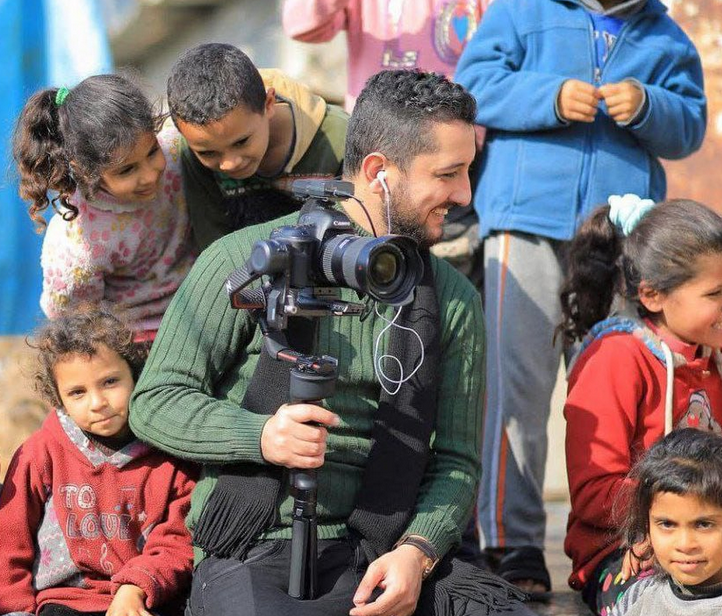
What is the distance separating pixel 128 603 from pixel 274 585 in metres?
0.39

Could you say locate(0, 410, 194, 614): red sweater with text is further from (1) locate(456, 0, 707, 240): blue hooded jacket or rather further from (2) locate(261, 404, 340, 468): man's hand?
(1) locate(456, 0, 707, 240): blue hooded jacket

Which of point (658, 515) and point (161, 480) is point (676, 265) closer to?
point (658, 515)

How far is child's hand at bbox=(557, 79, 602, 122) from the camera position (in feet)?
12.4

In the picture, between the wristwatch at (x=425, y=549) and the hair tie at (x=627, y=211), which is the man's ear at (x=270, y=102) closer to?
the hair tie at (x=627, y=211)

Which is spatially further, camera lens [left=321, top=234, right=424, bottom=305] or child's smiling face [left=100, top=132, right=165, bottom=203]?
child's smiling face [left=100, top=132, right=165, bottom=203]

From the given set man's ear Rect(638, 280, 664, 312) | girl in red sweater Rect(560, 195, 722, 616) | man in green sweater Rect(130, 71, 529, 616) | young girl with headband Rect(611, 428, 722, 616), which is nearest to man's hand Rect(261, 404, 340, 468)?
man in green sweater Rect(130, 71, 529, 616)

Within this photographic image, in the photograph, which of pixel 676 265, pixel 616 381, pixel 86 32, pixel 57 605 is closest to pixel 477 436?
pixel 616 381

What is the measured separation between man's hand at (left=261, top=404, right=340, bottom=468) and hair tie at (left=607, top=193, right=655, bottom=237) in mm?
1287

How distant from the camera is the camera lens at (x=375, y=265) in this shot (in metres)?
2.46

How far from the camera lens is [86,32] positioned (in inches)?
197

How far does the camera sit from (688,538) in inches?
110

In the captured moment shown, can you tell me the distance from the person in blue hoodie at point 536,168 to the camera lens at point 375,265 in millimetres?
1406

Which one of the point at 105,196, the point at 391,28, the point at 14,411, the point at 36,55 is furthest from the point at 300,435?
the point at 14,411

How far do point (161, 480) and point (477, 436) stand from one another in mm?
791
